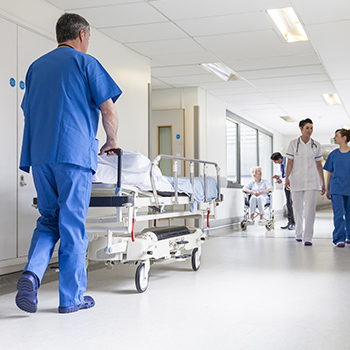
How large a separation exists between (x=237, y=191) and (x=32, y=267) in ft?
26.9

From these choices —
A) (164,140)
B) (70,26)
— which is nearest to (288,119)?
(164,140)

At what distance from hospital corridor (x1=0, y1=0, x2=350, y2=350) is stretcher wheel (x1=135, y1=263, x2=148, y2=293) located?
0.04 ft

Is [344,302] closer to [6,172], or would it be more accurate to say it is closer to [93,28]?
[6,172]

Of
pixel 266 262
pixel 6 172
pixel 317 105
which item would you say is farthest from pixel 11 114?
pixel 317 105

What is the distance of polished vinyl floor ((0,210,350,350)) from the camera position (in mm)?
2303

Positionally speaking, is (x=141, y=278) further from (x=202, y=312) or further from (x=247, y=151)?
(x=247, y=151)

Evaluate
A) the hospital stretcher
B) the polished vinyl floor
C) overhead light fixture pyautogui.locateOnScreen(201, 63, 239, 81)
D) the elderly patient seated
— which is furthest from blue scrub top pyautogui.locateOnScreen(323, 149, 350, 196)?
the hospital stretcher

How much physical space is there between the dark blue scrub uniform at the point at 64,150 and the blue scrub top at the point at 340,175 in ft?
13.4

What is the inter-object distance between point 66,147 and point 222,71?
564cm

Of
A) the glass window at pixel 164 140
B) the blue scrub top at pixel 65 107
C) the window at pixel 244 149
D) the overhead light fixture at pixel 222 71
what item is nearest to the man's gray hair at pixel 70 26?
the blue scrub top at pixel 65 107

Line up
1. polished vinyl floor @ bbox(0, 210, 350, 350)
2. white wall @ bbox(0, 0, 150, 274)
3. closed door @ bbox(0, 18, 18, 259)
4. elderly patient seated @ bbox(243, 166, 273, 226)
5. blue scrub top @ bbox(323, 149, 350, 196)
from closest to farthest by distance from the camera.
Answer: polished vinyl floor @ bbox(0, 210, 350, 350)
closed door @ bbox(0, 18, 18, 259)
white wall @ bbox(0, 0, 150, 274)
blue scrub top @ bbox(323, 149, 350, 196)
elderly patient seated @ bbox(243, 166, 273, 226)

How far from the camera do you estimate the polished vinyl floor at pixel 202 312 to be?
2.30 m

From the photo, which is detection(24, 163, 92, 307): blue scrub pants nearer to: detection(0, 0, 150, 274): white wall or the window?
detection(0, 0, 150, 274): white wall

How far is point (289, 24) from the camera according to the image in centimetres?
584
